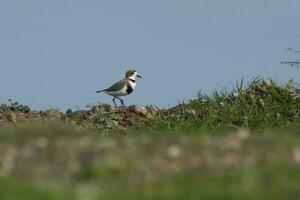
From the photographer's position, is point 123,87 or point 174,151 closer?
point 174,151

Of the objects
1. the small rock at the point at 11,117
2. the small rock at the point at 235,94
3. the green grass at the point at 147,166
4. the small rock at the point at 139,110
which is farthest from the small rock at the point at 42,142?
the small rock at the point at 11,117

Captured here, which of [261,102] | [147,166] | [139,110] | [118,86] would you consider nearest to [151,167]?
[147,166]

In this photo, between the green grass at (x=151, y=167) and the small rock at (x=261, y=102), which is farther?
the small rock at (x=261, y=102)

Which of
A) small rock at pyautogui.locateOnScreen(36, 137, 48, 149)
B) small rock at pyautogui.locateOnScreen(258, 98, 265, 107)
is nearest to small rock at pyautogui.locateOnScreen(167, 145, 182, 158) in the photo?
small rock at pyautogui.locateOnScreen(36, 137, 48, 149)

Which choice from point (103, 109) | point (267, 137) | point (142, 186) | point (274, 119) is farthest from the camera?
point (103, 109)

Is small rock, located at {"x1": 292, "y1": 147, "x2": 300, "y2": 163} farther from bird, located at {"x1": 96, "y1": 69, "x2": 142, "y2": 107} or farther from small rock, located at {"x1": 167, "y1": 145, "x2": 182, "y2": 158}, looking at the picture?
bird, located at {"x1": 96, "y1": 69, "x2": 142, "y2": 107}

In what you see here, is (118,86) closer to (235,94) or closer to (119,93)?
(119,93)

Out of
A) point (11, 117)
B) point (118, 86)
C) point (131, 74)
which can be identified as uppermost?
point (131, 74)

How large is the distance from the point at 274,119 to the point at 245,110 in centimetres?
126

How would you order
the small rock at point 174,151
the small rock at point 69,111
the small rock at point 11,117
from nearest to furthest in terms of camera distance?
the small rock at point 174,151 < the small rock at point 11,117 < the small rock at point 69,111

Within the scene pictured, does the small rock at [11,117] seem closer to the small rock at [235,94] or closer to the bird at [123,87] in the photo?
the bird at [123,87]

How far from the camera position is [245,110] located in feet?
82.6

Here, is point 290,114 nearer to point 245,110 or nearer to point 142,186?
point 245,110

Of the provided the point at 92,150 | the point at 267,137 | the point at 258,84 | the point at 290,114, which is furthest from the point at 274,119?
the point at 92,150
